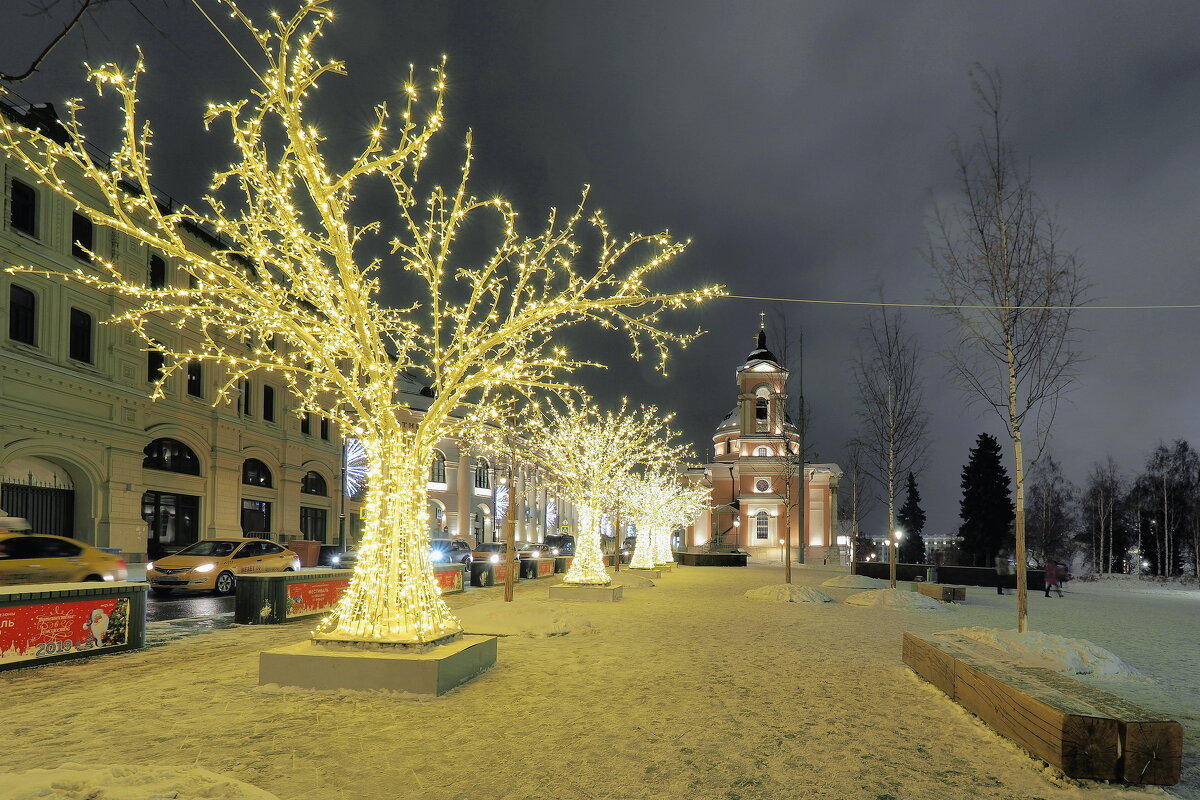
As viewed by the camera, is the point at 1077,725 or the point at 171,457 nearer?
the point at 1077,725

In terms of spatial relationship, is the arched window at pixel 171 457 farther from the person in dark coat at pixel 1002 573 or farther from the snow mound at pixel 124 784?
the person in dark coat at pixel 1002 573

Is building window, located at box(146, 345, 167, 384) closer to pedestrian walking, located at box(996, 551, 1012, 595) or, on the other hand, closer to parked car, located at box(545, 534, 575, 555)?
parked car, located at box(545, 534, 575, 555)

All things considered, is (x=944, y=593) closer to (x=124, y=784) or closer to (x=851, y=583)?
(x=851, y=583)

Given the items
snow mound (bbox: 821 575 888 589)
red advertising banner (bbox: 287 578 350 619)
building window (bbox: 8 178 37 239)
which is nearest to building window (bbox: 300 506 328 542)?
building window (bbox: 8 178 37 239)

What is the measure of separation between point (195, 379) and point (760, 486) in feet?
158

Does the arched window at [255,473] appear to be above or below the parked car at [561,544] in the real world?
above

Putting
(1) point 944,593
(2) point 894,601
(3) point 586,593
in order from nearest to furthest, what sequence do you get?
1. (3) point 586,593
2. (2) point 894,601
3. (1) point 944,593

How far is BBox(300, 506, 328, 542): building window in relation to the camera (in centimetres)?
3900

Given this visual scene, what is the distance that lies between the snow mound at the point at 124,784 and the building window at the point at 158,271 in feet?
93.2

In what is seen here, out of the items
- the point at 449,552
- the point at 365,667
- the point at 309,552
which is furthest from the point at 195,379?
the point at 365,667

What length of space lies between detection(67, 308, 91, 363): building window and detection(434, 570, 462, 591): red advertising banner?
14.5 metres

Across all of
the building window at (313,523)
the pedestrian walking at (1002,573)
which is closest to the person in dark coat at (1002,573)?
the pedestrian walking at (1002,573)

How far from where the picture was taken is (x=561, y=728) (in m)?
6.47

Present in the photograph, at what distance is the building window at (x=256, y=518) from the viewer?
33031 millimetres
